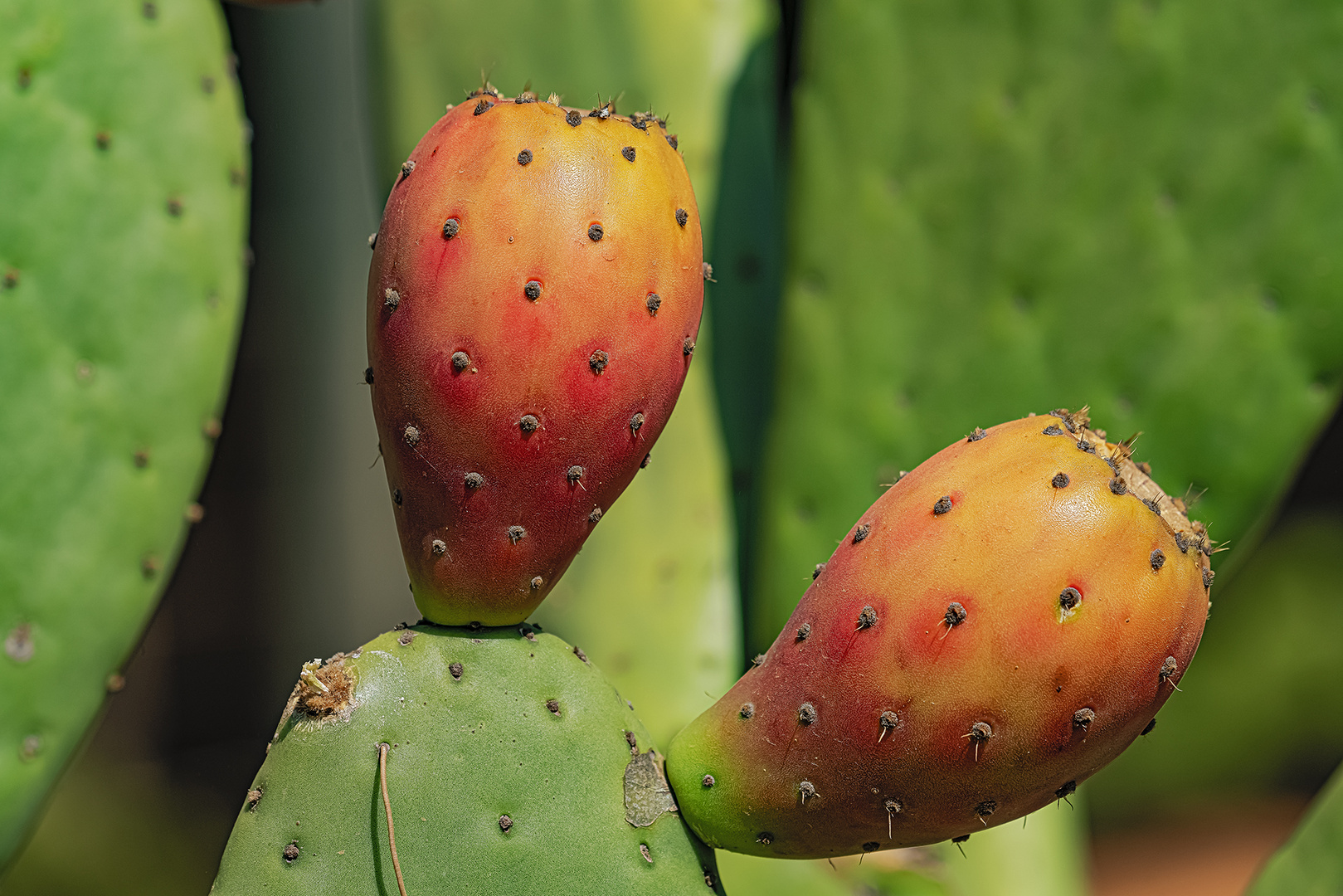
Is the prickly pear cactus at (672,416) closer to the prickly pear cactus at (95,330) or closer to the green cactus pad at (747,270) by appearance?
the green cactus pad at (747,270)

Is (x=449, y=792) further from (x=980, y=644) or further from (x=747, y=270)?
(x=747, y=270)

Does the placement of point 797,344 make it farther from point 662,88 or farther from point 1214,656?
point 1214,656

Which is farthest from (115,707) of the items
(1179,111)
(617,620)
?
(1179,111)

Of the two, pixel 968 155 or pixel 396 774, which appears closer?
pixel 396 774

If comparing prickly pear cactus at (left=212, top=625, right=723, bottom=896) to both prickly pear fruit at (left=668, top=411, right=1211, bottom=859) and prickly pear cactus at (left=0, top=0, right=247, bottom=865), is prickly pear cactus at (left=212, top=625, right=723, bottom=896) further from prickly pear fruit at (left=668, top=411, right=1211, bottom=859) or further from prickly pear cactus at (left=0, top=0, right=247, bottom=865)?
prickly pear cactus at (left=0, top=0, right=247, bottom=865)

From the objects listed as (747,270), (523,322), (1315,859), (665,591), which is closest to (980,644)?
(523,322)

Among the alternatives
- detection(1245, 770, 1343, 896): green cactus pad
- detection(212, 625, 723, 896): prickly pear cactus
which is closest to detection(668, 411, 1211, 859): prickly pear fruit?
detection(212, 625, 723, 896): prickly pear cactus
